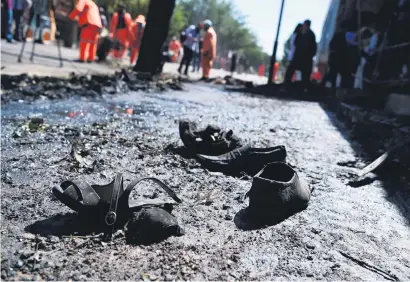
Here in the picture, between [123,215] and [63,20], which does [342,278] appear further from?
[63,20]

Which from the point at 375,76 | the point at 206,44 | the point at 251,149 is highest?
the point at 206,44

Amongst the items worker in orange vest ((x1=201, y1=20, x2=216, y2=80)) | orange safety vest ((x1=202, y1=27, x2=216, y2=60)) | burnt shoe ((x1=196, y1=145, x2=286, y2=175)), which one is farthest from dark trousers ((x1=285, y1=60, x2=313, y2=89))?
burnt shoe ((x1=196, y1=145, x2=286, y2=175))

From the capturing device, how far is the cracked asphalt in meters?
1.43

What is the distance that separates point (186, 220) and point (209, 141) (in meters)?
1.15

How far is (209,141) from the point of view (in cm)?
291

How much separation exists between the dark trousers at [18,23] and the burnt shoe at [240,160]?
10.1 meters

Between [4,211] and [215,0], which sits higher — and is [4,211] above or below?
below

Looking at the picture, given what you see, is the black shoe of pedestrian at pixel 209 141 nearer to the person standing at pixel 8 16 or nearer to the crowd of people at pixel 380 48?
the crowd of people at pixel 380 48

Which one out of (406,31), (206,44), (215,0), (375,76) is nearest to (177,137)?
(375,76)

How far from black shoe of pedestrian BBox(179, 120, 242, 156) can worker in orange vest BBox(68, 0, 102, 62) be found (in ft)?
23.1

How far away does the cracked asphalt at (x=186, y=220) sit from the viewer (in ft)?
4.71

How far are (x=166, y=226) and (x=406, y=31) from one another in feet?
22.0

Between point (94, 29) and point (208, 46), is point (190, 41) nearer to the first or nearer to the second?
point (208, 46)

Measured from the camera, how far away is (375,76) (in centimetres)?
670
